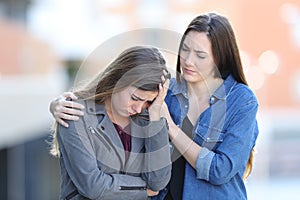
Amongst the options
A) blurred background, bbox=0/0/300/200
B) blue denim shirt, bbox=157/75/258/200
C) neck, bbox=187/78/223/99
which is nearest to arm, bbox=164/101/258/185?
blue denim shirt, bbox=157/75/258/200

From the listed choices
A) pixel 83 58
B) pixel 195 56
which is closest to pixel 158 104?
pixel 195 56

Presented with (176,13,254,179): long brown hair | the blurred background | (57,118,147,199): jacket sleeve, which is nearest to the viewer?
(57,118,147,199): jacket sleeve

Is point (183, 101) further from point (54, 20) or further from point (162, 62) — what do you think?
point (54, 20)

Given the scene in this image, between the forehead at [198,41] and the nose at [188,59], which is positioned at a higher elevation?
the forehead at [198,41]

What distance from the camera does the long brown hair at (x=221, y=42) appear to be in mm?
1930

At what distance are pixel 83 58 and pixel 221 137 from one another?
17.1ft

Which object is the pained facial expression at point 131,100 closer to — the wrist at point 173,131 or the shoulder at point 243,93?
the wrist at point 173,131

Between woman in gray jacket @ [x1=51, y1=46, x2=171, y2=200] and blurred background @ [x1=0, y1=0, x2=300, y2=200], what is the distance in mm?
1062

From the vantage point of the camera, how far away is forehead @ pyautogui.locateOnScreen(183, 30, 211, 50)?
192 centimetres

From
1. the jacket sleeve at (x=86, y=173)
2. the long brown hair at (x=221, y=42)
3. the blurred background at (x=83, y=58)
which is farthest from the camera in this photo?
the blurred background at (x=83, y=58)

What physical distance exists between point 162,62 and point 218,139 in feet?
0.92

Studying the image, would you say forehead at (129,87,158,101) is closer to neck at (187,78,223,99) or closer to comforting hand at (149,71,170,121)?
comforting hand at (149,71,170,121)

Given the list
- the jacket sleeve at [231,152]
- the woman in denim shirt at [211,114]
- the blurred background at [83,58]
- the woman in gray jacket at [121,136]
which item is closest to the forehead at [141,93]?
the woman in gray jacket at [121,136]

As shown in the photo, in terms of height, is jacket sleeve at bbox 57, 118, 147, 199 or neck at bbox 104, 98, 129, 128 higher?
neck at bbox 104, 98, 129, 128
